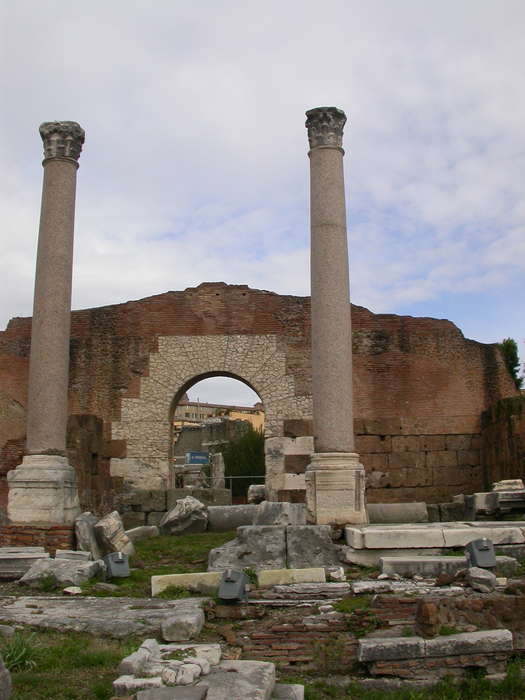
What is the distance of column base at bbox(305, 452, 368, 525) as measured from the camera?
379 inches

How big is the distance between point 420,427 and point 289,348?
3215 mm

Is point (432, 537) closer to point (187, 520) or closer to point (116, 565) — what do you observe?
point (116, 565)

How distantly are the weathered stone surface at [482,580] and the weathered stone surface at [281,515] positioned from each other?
3.39m

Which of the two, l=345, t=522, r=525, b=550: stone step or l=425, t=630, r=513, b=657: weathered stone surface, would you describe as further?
l=345, t=522, r=525, b=550: stone step

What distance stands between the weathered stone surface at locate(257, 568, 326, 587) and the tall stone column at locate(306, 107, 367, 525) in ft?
6.16

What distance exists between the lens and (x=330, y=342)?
10.5 m

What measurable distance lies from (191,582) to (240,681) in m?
2.99

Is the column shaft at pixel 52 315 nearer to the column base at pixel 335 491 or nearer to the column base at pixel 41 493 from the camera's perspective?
the column base at pixel 41 493

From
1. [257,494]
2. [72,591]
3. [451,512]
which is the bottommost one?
[72,591]

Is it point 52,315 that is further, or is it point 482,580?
point 52,315

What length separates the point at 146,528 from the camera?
12.4 m

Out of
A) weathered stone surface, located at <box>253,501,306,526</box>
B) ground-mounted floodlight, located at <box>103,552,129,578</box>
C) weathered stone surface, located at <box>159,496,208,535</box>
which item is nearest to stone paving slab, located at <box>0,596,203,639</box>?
ground-mounted floodlight, located at <box>103,552,129,578</box>

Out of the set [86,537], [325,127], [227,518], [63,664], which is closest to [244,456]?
[227,518]

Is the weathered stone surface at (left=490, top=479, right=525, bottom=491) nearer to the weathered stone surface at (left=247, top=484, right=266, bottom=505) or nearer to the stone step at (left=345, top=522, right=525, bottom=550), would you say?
the stone step at (left=345, top=522, right=525, bottom=550)
